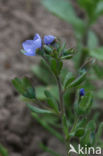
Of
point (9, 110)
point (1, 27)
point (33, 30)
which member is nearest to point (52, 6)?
point (33, 30)

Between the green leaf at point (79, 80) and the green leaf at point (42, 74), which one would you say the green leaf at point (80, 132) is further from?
the green leaf at point (42, 74)

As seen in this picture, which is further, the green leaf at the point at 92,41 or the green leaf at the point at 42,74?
the green leaf at the point at 92,41

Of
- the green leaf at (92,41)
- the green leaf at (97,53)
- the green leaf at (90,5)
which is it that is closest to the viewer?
the green leaf at (97,53)

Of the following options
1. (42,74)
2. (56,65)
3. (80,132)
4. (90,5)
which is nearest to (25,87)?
(56,65)

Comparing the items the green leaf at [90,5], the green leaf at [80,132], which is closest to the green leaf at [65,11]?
the green leaf at [90,5]

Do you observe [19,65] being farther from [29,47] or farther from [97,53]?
[29,47]

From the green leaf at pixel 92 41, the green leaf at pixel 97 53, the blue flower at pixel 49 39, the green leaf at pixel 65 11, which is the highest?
the blue flower at pixel 49 39

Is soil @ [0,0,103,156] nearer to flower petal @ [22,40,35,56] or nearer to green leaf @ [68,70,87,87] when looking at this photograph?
green leaf @ [68,70,87,87]
